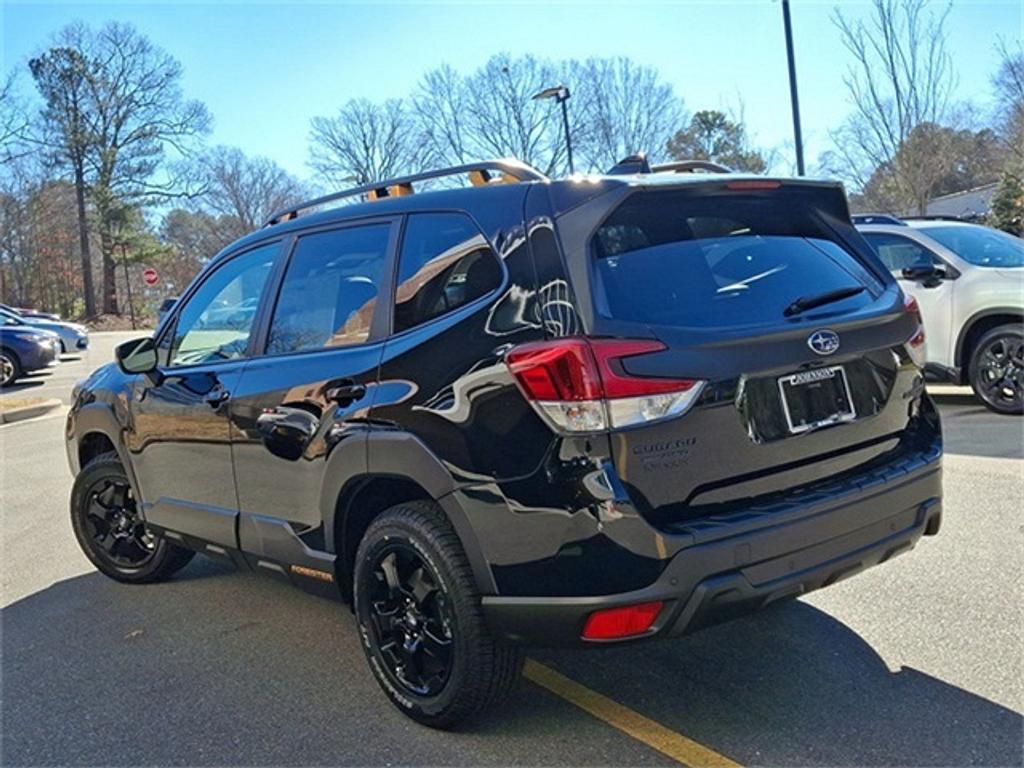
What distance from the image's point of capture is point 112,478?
16.2ft

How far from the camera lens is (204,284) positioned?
173 inches

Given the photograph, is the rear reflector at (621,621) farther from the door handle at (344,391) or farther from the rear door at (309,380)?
the door handle at (344,391)

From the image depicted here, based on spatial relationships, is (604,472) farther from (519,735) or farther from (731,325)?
(519,735)

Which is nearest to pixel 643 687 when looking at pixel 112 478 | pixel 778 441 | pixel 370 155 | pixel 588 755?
pixel 588 755

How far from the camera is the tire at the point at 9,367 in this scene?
654 inches

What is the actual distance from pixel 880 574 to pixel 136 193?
4912cm

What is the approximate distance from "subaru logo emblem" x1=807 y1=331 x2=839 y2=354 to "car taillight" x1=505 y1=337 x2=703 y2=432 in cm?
51

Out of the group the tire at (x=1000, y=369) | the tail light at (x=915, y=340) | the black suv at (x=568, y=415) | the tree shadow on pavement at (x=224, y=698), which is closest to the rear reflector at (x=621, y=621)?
the black suv at (x=568, y=415)

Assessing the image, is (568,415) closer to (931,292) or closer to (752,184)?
(752,184)

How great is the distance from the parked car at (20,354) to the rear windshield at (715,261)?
17.0m

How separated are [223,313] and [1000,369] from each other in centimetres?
678

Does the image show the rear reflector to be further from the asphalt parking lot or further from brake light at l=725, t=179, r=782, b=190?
brake light at l=725, t=179, r=782, b=190

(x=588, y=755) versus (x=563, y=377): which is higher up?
(x=563, y=377)

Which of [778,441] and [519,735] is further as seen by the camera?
[519,735]
